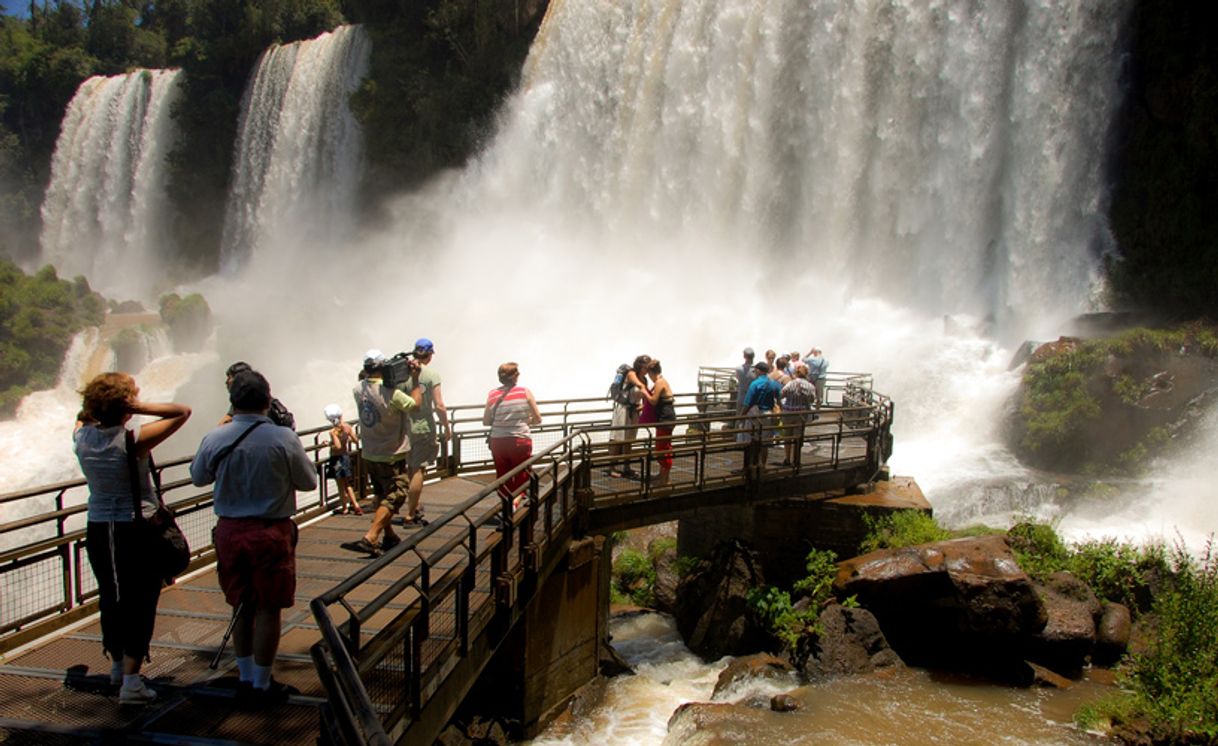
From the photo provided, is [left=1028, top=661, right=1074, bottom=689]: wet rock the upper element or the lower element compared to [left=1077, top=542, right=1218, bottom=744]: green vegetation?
lower

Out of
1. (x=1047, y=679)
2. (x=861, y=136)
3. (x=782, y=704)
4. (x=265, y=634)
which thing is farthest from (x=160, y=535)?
(x=861, y=136)

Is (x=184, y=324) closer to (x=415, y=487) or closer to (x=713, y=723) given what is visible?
(x=415, y=487)

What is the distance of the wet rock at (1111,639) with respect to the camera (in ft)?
30.6

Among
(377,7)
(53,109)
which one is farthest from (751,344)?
(53,109)

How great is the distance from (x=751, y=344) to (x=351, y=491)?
1853 cm

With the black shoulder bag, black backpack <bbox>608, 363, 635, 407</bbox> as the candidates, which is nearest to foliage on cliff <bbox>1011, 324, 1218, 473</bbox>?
black backpack <bbox>608, 363, 635, 407</bbox>

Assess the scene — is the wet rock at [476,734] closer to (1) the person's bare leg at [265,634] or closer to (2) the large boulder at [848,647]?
(2) the large boulder at [848,647]

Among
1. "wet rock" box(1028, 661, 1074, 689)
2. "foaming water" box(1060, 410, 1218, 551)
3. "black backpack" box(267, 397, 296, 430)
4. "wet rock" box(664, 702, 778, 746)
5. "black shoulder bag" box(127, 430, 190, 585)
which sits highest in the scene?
"black backpack" box(267, 397, 296, 430)

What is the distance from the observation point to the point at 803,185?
89.5ft

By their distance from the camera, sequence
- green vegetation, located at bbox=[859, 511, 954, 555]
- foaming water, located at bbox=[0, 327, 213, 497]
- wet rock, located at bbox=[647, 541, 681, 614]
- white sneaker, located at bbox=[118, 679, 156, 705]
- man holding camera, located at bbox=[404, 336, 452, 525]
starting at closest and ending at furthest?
white sneaker, located at bbox=[118, 679, 156, 705] < man holding camera, located at bbox=[404, 336, 452, 525] < green vegetation, located at bbox=[859, 511, 954, 555] < wet rock, located at bbox=[647, 541, 681, 614] < foaming water, located at bbox=[0, 327, 213, 497]

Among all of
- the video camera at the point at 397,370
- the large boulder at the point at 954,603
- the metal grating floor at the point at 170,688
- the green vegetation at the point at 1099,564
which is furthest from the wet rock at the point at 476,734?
the green vegetation at the point at 1099,564

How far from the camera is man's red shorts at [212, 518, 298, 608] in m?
4.28

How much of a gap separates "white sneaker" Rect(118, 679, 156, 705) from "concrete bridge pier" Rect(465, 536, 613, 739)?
3685 millimetres

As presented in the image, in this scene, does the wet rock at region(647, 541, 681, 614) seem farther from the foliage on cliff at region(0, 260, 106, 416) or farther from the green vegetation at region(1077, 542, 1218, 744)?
the foliage on cliff at region(0, 260, 106, 416)
